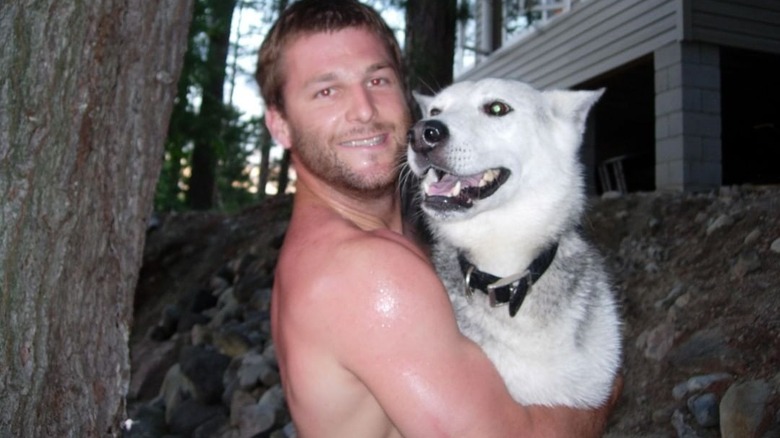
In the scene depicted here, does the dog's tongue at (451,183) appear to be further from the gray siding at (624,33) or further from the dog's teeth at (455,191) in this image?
the gray siding at (624,33)

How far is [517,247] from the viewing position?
289 centimetres

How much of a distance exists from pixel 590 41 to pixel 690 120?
7.95ft

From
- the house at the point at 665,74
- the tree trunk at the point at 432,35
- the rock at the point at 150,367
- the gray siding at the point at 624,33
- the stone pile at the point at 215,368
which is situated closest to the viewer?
the stone pile at the point at 215,368

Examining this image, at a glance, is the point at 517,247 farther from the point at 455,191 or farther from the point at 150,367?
the point at 150,367

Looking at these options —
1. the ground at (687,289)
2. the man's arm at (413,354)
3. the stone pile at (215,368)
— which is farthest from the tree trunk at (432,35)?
the man's arm at (413,354)

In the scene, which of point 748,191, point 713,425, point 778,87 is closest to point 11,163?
point 713,425

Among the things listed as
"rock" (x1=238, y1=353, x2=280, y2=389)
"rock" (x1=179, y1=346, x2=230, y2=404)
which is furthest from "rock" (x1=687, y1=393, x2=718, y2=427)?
"rock" (x1=179, y1=346, x2=230, y2=404)

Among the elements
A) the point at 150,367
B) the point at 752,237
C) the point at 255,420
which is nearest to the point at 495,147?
the point at 752,237

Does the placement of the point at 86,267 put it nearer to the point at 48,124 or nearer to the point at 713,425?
the point at 48,124

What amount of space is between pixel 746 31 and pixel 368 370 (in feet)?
26.6

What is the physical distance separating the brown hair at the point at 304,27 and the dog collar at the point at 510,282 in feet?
3.15

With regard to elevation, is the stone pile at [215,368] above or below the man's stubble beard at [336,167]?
below

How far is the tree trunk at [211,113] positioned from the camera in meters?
12.4

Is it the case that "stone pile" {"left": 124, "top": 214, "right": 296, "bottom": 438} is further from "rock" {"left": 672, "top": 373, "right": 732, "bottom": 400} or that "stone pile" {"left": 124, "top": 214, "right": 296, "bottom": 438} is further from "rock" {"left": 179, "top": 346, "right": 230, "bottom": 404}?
"rock" {"left": 672, "top": 373, "right": 732, "bottom": 400}
